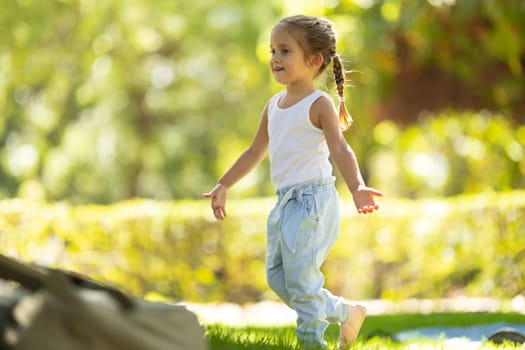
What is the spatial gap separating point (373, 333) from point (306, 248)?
190 centimetres

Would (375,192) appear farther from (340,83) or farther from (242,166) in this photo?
(242,166)

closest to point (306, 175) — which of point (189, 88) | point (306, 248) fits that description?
point (306, 248)

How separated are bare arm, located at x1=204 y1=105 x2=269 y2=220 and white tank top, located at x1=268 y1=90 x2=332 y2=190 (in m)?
0.27

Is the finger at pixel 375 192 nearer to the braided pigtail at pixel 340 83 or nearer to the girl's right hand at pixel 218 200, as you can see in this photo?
the braided pigtail at pixel 340 83

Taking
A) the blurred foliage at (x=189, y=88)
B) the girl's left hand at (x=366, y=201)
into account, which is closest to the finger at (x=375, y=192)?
the girl's left hand at (x=366, y=201)

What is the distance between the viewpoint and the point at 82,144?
22562 mm

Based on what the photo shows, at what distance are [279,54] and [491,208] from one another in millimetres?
5950

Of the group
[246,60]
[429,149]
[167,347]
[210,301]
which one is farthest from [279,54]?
[429,149]

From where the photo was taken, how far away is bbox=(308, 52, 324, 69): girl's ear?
423 cm

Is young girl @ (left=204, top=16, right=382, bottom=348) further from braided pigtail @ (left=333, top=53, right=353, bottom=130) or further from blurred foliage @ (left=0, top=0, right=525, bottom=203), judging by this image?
blurred foliage @ (left=0, top=0, right=525, bottom=203)

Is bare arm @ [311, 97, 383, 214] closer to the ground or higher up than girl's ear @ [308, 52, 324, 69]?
closer to the ground

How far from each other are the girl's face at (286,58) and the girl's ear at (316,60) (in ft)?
0.14

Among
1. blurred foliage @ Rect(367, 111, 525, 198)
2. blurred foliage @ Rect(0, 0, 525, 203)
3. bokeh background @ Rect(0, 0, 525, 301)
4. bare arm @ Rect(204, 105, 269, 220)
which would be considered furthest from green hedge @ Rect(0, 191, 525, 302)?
bare arm @ Rect(204, 105, 269, 220)

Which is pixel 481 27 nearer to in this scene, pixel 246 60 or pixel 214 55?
pixel 246 60
